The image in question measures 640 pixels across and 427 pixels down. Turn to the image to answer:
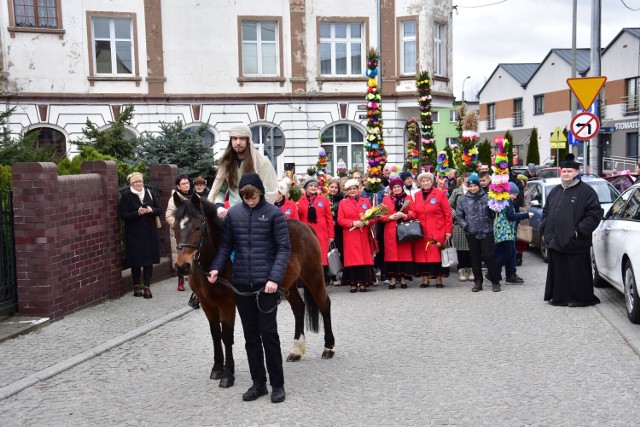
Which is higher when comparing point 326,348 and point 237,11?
point 237,11

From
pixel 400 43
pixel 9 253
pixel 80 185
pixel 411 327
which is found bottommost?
pixel 411 327

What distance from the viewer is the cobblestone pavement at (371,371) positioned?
569cm

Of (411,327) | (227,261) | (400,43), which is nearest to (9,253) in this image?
(227,261)

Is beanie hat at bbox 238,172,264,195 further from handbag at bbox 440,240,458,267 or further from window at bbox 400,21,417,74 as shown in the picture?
window at bbox 400,21,417,74

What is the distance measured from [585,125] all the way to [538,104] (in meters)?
51.4

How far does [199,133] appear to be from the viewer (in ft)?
57.2

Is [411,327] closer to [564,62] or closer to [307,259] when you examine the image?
[307,259]

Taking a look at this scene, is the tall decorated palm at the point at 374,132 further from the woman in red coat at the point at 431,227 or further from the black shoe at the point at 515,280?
the black shoe at the point at 515,280

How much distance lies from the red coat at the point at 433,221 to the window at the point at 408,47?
20.2 m

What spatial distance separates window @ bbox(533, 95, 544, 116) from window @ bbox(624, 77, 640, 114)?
42.7ft

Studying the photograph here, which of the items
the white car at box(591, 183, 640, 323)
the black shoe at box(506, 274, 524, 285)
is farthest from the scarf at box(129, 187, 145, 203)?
the white car at box(591, 183, 640, 323)

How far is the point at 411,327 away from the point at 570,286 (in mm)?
2743

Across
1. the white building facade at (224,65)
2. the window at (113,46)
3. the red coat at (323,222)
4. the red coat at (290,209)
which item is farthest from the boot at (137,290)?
the window at (113,46)

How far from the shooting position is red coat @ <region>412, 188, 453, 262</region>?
1233cm
